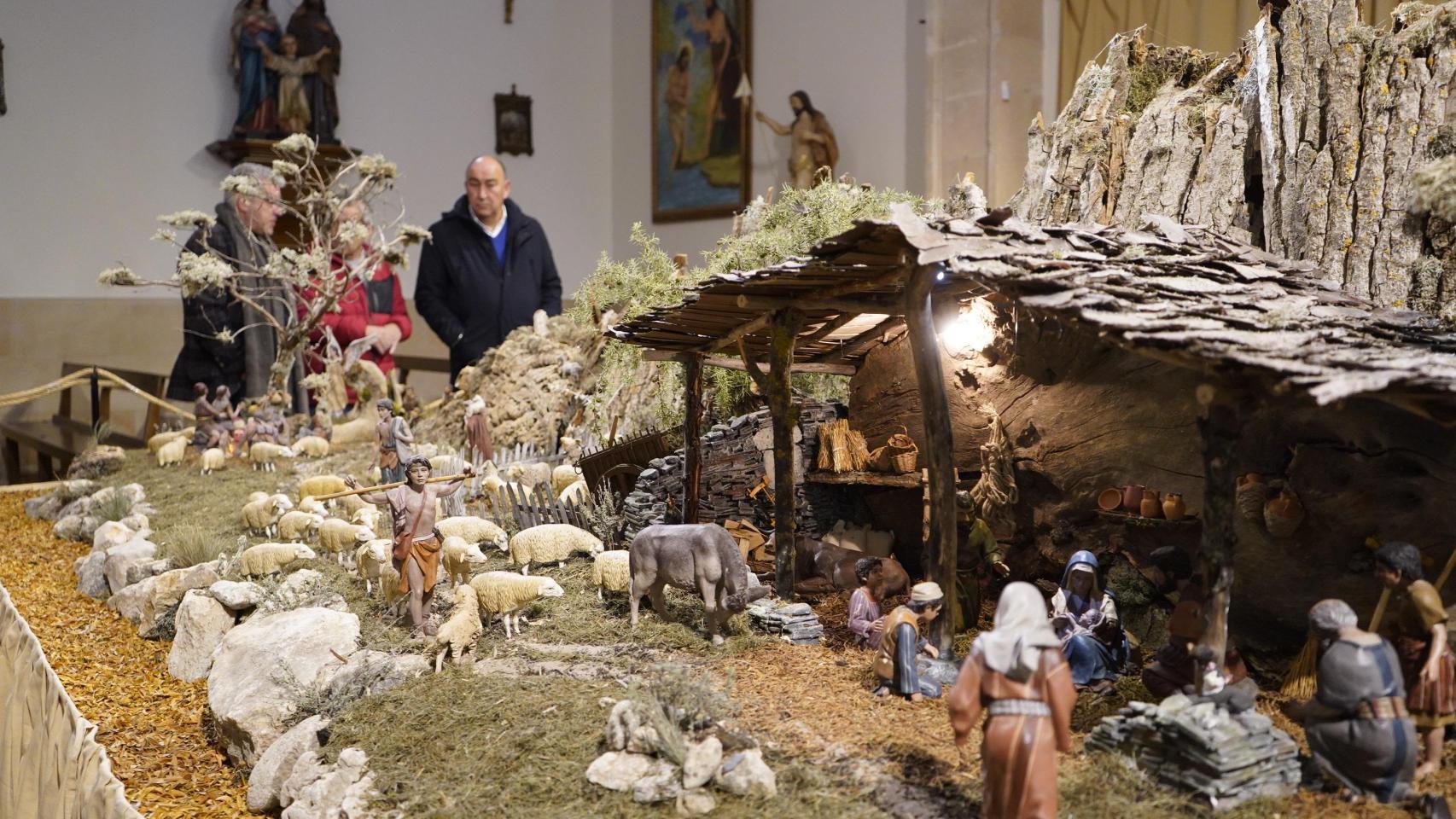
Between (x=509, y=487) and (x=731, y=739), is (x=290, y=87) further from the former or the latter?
(x=731, y=739)

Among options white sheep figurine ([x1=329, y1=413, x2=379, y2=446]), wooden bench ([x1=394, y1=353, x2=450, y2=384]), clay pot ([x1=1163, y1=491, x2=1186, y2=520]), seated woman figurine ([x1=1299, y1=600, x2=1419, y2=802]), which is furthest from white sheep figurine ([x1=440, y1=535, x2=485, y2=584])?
wooden bench ([x1=394, y1=353, x2=450, y2=384])

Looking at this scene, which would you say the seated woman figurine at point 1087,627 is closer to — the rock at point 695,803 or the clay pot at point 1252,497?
the clay pot at point 1252,497

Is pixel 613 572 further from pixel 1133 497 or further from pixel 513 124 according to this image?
pixel 513 124

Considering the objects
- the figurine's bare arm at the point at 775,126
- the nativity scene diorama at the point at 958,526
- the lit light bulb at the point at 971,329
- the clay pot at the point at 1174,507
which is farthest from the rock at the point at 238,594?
the figurine's bare arm at the point at 775,126

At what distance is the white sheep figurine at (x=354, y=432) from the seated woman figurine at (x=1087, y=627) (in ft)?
32.6

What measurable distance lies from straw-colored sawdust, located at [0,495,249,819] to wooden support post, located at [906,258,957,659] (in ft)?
14.3

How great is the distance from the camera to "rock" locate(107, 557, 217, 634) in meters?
9.40

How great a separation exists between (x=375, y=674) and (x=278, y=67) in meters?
13.2

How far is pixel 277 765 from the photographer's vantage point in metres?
6.53

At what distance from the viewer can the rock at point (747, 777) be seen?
216 inches

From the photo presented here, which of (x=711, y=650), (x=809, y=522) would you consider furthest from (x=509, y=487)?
(x=711, y=650)

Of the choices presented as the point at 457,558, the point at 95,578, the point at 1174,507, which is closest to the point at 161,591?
the point at 95,578

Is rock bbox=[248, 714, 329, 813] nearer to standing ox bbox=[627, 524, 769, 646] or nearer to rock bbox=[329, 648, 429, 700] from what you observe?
rock bbox=[329, 648, 429, 700]

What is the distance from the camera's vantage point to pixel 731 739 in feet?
19.4
